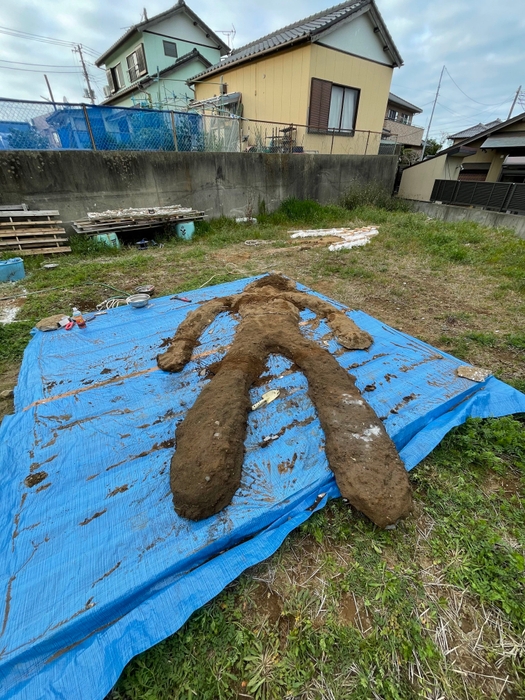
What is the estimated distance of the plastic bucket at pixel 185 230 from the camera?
6492 mm

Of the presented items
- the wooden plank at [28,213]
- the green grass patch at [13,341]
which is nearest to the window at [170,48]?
the wooden plank at [28,213]

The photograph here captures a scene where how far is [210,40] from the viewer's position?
14703mm

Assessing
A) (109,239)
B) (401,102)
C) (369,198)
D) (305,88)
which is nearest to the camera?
(109,239)

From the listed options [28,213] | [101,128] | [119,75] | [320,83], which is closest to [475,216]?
[320,83]

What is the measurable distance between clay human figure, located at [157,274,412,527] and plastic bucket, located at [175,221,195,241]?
4.27m

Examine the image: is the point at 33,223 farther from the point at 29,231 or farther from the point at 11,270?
the point at 11,270

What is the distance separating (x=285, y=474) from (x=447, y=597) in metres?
0.85

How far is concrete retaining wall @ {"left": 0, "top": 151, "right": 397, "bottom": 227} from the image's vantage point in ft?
17.4

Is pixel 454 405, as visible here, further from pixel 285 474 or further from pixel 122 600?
pixel 122 600

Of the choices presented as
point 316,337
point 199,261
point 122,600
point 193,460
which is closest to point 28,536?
point 122,600

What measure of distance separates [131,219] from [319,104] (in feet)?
22.7

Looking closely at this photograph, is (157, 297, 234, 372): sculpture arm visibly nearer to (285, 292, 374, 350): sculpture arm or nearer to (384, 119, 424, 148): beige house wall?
(285, 292, 374, 350): sculpture arm

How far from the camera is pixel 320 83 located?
8.64 metres

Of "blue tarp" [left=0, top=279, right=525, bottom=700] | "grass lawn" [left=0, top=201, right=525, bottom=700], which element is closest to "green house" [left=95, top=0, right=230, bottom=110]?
"blue tarp" [left=0, top=279, right=525, bottom=700]
